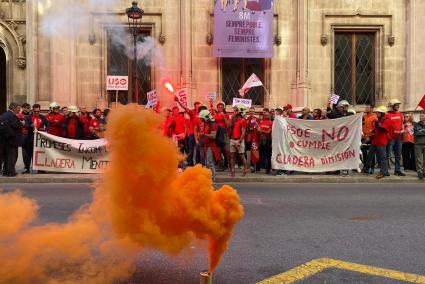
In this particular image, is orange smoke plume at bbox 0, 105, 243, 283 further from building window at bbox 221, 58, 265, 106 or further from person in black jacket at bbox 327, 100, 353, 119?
building window at bbox 221, 58, 265, 106

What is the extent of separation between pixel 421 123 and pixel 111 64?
11.4 metres

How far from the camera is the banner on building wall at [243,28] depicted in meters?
17.4

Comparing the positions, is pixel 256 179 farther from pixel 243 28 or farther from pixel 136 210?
pixel 136 210

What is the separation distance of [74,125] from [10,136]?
5.35 feet

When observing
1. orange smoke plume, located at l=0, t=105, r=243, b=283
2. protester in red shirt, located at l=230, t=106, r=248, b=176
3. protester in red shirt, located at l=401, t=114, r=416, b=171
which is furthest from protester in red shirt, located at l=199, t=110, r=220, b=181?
orange smoke plume, located at l=0, t=105, r=243, b=283

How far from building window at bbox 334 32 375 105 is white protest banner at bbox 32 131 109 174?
432 inches

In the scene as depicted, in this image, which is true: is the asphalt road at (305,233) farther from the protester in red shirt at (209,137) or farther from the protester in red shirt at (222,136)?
the protester in red shirt at (222,136)

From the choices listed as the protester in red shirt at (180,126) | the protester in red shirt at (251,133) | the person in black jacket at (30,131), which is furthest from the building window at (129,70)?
the protester in red shirt at (251,133)

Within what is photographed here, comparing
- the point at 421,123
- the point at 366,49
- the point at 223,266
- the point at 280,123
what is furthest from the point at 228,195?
the point at 366,49

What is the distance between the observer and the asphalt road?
4289 millimetres

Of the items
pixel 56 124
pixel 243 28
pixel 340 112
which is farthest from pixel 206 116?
pixel 243 28

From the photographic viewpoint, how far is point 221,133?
11.2 metres

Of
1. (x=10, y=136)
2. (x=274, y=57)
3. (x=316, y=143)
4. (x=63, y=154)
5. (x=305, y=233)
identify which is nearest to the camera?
(x=305, y=233)

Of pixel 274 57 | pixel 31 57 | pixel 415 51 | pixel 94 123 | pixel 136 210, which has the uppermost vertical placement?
pixel 415 51
